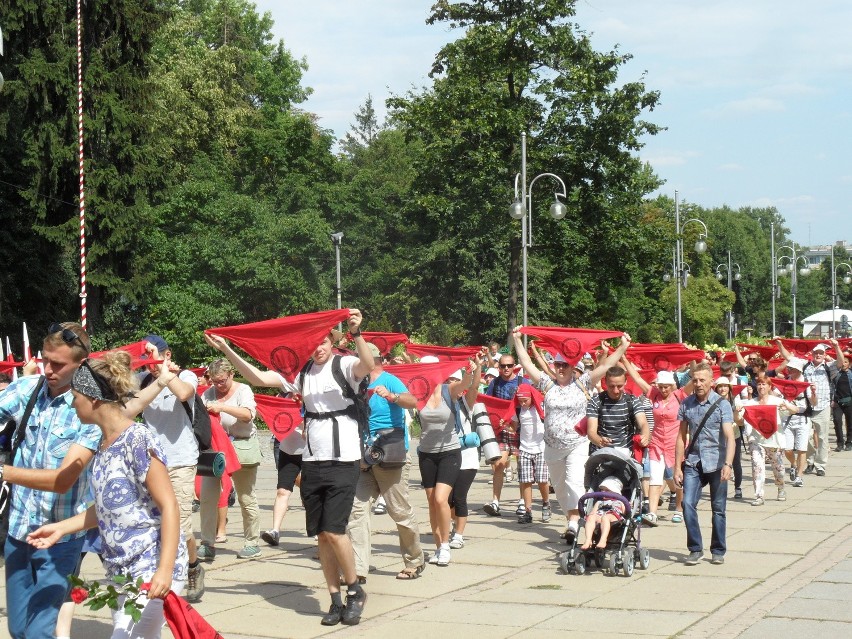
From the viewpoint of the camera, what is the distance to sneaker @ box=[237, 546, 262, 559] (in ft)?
36.8

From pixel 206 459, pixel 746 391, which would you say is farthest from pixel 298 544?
pixel 746 391

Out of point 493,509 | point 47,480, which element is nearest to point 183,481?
point 47,480

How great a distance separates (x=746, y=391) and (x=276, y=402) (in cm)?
765

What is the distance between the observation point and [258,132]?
50.1 metres

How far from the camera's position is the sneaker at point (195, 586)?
9.04 meters

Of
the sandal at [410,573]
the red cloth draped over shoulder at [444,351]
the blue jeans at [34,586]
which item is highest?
the red cloth draped over shoulder at [444,351]

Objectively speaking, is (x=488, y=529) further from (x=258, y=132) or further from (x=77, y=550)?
(x=258, y=132)

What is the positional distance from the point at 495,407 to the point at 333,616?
695cm

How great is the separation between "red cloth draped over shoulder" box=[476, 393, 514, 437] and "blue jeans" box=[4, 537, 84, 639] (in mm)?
9658

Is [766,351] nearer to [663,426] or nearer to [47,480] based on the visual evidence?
[663,426]

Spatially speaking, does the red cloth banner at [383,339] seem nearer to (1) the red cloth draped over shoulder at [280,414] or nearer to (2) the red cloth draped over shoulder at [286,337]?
(1) the red cloth draped over shoulder at [280,414]

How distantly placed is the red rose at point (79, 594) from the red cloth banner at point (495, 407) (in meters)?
10.4

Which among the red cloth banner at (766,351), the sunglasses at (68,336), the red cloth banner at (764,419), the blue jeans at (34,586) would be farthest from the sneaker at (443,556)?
the red cloth banner at (766,351)

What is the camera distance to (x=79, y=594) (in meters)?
4.71
